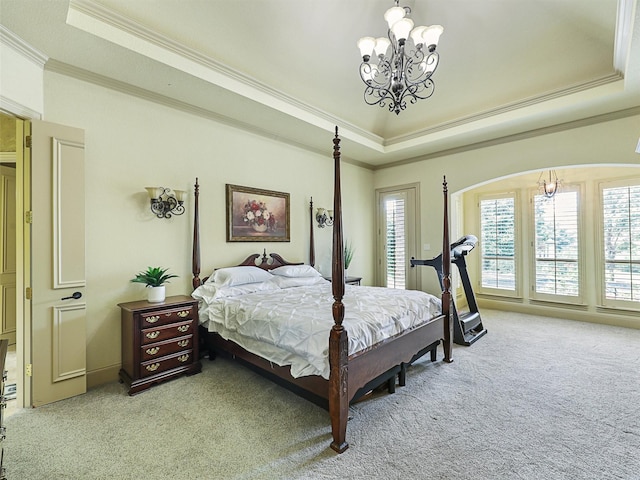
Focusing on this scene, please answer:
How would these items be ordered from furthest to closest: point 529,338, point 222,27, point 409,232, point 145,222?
point 409,232
point 529,338
point 145,222
point 222,27

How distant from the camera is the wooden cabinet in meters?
2.83

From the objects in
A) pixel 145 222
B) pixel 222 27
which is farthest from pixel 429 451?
pixel 222 27

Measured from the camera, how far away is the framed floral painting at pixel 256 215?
164 inches

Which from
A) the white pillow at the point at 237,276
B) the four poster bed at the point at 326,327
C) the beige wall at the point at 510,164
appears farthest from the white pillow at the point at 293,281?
the beige wall at the point at 510,164

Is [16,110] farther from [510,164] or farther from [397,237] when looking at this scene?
[510,164]

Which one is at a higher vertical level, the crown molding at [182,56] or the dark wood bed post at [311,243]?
the crown molding at [182,56]

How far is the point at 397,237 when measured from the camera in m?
6.14

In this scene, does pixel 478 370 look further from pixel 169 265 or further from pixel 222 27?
pixel 222 27

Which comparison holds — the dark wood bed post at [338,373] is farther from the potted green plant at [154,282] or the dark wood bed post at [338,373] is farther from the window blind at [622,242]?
the window blind at [622,242]

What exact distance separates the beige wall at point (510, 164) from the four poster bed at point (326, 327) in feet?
6.94

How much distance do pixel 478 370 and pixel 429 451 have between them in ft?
5.27

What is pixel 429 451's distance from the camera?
201cm

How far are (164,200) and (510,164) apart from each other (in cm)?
511

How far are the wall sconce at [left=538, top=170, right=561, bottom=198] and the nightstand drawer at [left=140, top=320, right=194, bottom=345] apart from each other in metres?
6.39
